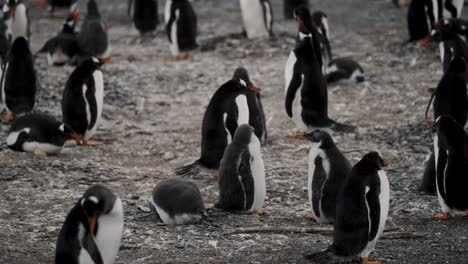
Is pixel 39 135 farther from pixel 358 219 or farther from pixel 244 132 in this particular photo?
pixel 358 219

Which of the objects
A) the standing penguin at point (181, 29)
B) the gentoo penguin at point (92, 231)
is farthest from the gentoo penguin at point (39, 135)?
the standing penguin at point (181, 29)

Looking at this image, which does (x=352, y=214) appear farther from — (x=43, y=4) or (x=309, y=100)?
(x=43, y=4)

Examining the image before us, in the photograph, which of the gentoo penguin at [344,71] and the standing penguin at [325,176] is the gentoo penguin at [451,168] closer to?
the standing penguin at [325,176]

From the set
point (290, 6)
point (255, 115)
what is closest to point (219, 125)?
point (255, 115)

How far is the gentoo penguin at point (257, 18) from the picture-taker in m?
13.1

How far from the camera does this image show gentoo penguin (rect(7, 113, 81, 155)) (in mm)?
8000

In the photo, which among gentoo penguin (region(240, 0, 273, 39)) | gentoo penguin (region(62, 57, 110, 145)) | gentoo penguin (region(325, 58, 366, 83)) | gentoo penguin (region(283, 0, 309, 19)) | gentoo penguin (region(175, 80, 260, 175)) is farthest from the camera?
gentoo penguin (region(283, 0, 309, 19))

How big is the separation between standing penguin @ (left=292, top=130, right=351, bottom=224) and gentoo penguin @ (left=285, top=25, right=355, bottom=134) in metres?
2.36

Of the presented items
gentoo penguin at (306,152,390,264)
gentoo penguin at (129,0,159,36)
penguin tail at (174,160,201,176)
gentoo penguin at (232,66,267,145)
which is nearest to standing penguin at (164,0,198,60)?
gentoo penguin at (129,0,159,36)

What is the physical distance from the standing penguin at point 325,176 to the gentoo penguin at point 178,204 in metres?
0.78

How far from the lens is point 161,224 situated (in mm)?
6215

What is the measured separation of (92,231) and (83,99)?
3.72 meters

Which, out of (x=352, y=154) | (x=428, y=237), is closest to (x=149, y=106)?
(x=352, y=154)

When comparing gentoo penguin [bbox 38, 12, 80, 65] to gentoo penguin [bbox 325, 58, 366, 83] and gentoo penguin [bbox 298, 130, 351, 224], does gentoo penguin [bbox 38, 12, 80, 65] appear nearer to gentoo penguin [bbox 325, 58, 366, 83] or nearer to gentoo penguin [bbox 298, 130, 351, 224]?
gentoo penguin [bbox 325, 58, 366, 83]
